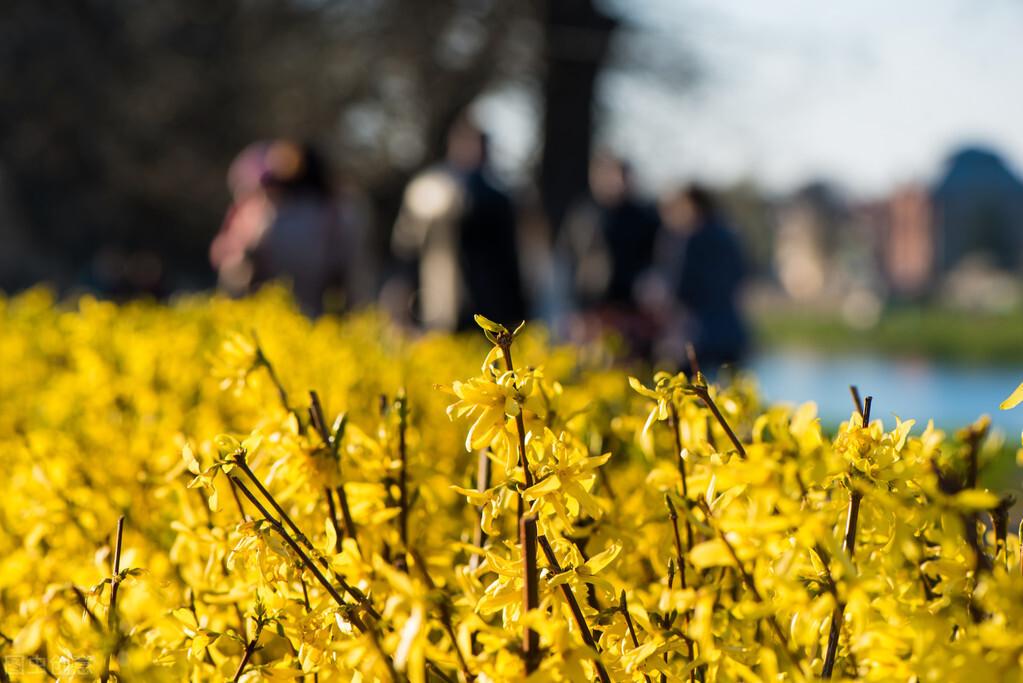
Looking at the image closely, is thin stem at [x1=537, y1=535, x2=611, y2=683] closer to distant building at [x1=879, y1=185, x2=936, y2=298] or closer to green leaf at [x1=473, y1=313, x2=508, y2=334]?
green leaf at [x1=473, y1=313, x2=508, y2=334]

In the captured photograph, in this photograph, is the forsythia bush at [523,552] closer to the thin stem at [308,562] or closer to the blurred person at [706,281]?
the thin stem at [308,562]

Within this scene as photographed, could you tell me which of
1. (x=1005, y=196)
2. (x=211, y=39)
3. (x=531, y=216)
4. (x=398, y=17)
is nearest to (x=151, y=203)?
(x=211, y=39)

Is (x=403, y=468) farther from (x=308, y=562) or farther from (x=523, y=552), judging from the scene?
(x=523, y=552)

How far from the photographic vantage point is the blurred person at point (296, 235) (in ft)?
21.5

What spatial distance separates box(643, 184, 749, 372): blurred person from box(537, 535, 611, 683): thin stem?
581 cm

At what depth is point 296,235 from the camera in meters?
6.54

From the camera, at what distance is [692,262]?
699 centimetres

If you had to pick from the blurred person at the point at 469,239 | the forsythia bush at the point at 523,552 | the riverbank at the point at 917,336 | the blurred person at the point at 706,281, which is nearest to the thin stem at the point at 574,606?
the forsythia bush at the point at 523,552

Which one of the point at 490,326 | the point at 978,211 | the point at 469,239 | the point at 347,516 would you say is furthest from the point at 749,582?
the point at 978,211

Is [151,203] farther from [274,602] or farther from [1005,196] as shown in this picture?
[1005,196]

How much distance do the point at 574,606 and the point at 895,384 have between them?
19.2 metres

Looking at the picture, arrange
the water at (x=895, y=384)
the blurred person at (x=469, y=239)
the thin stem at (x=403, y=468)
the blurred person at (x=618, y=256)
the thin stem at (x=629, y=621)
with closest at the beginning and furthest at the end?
1. the thin stem at (x=629, y=621)
2. the thin stem at (x=403, y=468)
3. the blurred person at (x=469, y=239)
4. the blurred person at (x=618, y=256)
5. the water at (x=895, y=384)

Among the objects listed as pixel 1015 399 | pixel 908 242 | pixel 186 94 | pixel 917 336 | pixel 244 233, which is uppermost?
pixel 186 94

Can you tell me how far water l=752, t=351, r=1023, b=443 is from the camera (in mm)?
14501
